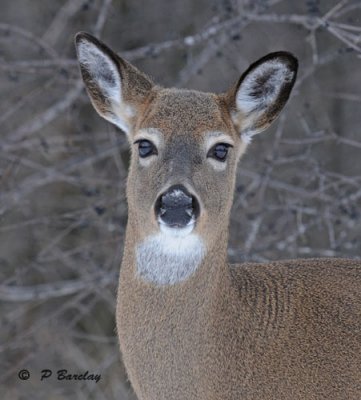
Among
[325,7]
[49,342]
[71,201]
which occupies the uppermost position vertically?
[325,7]

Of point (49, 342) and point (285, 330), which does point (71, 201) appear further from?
point (285, 330)

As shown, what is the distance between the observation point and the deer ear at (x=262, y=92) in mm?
5367

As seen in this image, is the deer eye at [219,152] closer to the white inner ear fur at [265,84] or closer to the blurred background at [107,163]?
the white inner ear fur at [265,84]

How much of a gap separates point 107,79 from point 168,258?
1.14 m

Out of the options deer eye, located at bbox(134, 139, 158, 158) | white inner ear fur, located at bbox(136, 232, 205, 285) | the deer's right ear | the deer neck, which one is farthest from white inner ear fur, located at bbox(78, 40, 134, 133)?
white inner ear fur, located at bbox(136, 232, 205, 285)

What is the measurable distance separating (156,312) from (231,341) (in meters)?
0.38

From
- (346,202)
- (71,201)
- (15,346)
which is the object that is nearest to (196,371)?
(346,202)

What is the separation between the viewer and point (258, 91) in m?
5.49

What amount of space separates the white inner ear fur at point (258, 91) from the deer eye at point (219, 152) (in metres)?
0.35

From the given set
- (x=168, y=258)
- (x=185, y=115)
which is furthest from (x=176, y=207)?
(x=185, y=115)

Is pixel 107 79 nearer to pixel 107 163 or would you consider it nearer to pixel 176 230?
pixel 176 230

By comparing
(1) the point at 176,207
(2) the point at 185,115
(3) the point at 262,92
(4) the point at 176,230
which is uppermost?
(3) the point at 262,92

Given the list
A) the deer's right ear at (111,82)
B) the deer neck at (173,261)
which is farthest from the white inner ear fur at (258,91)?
the deer neck at (173,261)

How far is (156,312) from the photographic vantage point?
16.2 feet
